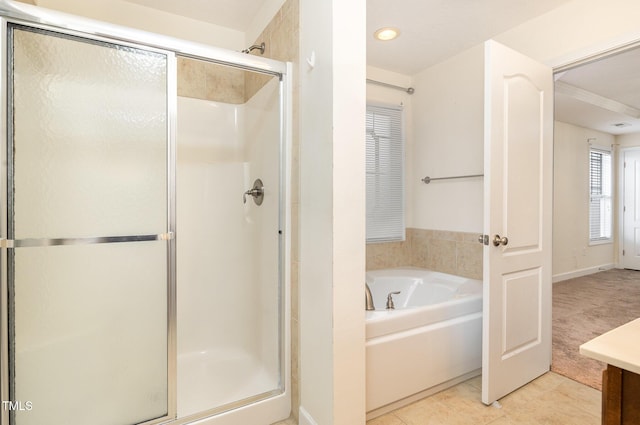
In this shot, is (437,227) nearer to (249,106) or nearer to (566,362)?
(566,362)

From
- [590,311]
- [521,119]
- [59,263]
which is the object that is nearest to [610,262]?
[590,311]

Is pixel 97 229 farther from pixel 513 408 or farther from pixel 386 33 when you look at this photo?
pixel 513 408

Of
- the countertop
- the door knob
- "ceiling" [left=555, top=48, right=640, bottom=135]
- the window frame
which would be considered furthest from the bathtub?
the window frame

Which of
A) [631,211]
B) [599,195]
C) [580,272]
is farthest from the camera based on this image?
[631,211]

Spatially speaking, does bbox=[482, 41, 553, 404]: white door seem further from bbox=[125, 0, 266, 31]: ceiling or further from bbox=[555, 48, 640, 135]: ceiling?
bbox=[125, 0, 266, 31]: ceiling

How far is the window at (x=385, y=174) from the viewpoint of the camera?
9.59ft

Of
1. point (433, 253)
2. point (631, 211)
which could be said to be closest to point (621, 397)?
point (433, 253)

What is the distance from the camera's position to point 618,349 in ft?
2.50

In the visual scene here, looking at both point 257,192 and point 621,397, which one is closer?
point 621,397

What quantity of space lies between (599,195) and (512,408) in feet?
18.5

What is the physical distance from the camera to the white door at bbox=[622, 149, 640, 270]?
5.77 metres

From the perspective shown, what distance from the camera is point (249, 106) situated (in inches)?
95.7

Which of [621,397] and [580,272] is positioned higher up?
[621,397]

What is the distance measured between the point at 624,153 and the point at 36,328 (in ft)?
27.3
